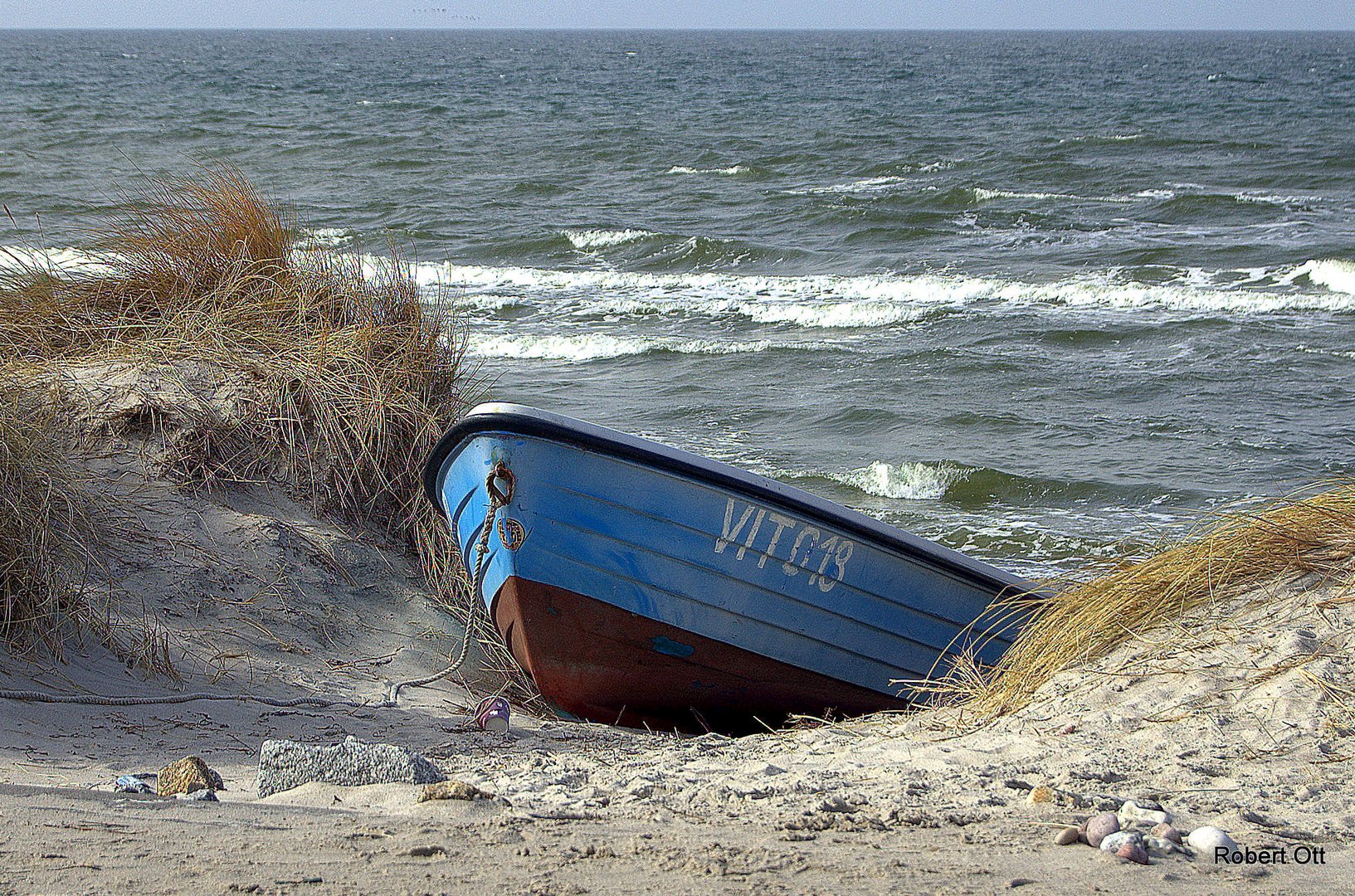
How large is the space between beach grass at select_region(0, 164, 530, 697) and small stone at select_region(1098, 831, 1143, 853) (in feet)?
8.84

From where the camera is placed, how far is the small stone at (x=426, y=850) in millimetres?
2221

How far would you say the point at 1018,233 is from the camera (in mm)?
16609

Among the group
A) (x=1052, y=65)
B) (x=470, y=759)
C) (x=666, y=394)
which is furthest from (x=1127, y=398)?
(x=1052, y=65)

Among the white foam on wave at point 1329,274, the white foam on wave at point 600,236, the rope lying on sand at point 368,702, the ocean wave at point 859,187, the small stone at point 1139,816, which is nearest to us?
the small stone at point 1139,816

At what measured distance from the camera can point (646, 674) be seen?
431 cm

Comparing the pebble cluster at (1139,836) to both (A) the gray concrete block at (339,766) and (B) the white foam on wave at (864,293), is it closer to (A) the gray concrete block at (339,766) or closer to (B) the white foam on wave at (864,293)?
(A) the gray concrete block at (339,766)

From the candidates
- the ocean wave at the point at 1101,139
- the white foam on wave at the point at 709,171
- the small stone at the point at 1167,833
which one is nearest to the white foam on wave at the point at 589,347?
the small stone at the point at 1167,833

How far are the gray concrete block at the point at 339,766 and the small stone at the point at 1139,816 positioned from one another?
1.58 metres

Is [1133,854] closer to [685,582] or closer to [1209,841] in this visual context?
[1209,841]

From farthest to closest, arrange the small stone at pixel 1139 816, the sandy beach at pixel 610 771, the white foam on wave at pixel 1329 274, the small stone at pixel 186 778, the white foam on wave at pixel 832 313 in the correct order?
the white foam on wave at pixel 1329 274 → the white foam on wave at pixel 832 313 → the small stone at pixel 186 778 → the small stone at pixel 1139 816 → the sandy beach at pixel 610 771

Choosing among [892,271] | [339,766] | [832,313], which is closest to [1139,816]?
[339,766]

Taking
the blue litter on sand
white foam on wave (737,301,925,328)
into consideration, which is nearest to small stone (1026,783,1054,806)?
the blue litter on sand

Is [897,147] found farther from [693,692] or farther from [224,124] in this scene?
[693,692]

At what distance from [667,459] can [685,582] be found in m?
0.49
